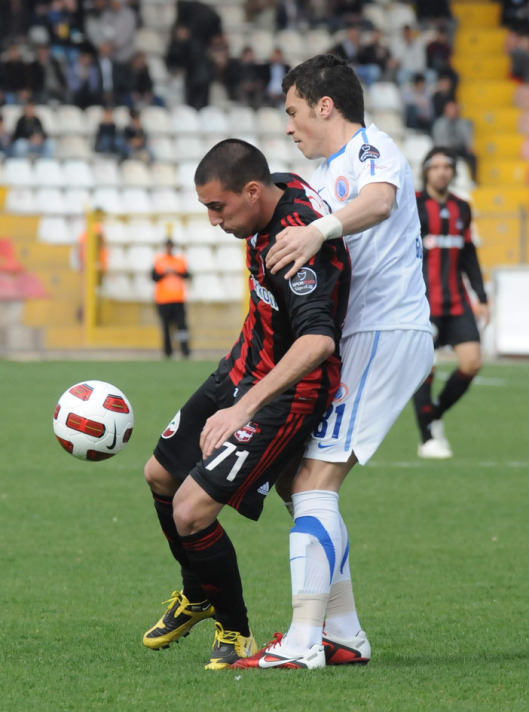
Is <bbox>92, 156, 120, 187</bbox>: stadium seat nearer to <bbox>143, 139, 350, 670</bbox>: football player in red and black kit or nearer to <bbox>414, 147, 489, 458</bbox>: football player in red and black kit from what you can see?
<bbox>414, 147, 489, 458</bbox>: football player in red and black kit

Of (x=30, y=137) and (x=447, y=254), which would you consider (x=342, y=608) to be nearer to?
(x=447, y=254)

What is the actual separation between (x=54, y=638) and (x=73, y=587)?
35.3 inches

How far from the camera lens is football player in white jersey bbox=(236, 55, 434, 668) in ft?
13.5

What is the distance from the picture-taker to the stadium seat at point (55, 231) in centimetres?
2153

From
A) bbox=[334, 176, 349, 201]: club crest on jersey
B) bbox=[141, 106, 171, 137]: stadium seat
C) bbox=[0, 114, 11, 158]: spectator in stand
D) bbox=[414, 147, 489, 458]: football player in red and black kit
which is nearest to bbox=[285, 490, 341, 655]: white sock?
bbox=[334, 176, 349, 201]: club crest on jersey

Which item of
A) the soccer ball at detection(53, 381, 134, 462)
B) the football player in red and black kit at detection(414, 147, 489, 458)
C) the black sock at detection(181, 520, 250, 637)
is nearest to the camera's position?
the black sock at detection(181, 520, 250, 637)

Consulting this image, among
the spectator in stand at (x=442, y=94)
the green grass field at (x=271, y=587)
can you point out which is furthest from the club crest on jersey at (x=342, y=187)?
the spectator in stand at (x=442, y=94)

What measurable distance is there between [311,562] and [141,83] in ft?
66.3

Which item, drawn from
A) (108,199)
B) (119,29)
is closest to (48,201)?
(108,199)

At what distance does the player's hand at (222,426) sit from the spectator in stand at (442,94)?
70.1ft

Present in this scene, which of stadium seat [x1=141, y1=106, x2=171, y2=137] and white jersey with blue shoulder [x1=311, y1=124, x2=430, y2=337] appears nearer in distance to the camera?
white jersey with blue shoulder [x1=311, y1=124, x2=430, y2=337]

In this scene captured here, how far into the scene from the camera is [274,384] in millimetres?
3859

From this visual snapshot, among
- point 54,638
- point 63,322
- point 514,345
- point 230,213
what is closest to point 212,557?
point 54,638

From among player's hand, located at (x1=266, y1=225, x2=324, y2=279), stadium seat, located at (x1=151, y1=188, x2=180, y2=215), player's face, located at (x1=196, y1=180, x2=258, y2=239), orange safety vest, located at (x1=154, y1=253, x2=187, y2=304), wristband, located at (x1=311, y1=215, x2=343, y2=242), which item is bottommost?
orange safety vest, located at (x1=154, y1=253, x2=187, y2=304)
